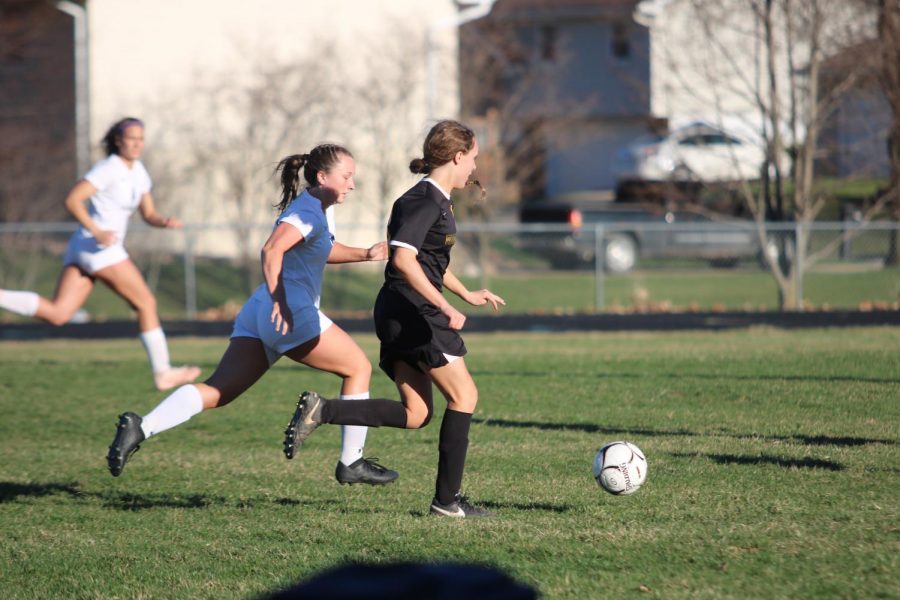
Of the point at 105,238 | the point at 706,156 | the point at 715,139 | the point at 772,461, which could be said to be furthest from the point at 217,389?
the point at 715,139

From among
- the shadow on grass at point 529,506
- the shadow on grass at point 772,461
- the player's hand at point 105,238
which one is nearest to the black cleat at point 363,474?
the shadow on grass at point 529,506

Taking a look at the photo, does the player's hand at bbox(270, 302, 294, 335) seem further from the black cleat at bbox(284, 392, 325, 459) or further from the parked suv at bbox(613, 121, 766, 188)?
the parked suv at bbox(613, 121, 766, 188)

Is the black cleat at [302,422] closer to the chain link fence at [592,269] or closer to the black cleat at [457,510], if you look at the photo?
the black cleat at [457,510]

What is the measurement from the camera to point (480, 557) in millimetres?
4852

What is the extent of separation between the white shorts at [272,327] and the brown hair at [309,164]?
0.66m

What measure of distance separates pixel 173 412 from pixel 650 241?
721 inches

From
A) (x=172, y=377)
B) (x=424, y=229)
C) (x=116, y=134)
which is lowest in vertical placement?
(x=172, y=377)

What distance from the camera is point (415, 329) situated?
18.8 feet

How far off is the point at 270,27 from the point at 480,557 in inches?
1016

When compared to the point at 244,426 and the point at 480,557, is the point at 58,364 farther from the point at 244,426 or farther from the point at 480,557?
the point at 480,557

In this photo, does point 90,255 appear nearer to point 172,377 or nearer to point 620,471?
point 172,377

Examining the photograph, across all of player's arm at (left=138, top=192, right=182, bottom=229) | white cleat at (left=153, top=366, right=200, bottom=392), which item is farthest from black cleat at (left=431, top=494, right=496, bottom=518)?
player's arm at (left=138, top=192, right=182, bottom=229)

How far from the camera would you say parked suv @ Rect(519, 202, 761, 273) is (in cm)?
2066

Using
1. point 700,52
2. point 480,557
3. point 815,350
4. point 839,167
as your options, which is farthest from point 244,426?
point 839,167
